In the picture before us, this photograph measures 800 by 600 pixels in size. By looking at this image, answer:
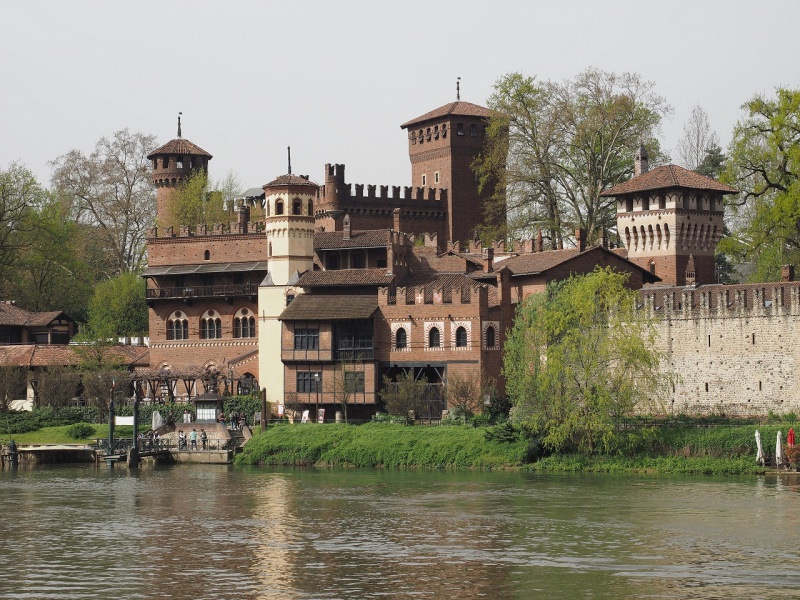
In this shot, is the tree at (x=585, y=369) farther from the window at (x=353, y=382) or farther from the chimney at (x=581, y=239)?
the window at (x=353, y=382)

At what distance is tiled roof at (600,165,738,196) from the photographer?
215 feet

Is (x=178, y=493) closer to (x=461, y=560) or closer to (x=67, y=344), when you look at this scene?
(x=461, y=560)

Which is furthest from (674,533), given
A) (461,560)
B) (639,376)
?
(639,376)

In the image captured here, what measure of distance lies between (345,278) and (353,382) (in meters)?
5.73

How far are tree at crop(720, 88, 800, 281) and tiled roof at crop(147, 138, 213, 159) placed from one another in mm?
33873

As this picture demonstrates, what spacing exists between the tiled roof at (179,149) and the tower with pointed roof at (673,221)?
3103 cm

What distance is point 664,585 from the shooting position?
32.4m

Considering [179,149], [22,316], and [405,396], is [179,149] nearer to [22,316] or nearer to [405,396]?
[22,316]

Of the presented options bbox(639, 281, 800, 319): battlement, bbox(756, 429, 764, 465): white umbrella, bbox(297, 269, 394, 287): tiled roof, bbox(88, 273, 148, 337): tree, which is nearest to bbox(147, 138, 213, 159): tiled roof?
bbox(88, 273, 148, 337): tree

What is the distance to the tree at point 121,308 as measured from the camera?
83375 mm

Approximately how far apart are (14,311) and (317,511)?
40.9 m

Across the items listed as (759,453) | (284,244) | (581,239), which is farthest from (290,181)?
(759,453)

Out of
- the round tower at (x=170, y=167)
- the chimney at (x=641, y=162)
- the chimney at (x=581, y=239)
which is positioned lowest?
the chimney at (x=581, y=239)

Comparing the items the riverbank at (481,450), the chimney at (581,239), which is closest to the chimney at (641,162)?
the chimney at (581,239)
